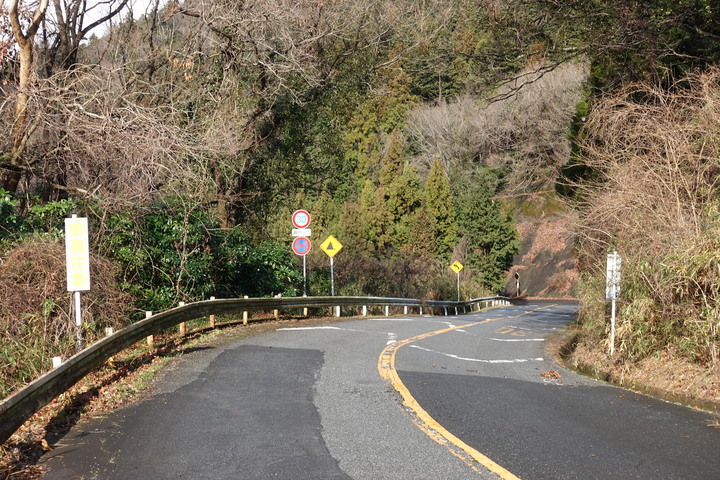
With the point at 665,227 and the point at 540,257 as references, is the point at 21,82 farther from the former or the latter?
the point at 540,257

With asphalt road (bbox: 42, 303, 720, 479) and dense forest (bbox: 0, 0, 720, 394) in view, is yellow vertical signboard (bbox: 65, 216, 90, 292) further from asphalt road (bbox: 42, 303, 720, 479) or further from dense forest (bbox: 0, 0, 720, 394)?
asphalt road (bbox: 42, 303, 720, 479)

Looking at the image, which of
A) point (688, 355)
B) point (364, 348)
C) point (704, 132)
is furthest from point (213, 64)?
point (688, 355)

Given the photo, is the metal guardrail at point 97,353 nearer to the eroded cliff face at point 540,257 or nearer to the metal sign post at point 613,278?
the metal sign post at point 613,278

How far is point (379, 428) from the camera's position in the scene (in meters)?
7.12

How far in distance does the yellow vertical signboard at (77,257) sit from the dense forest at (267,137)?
0.84m

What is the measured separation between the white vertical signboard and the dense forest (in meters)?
0.79

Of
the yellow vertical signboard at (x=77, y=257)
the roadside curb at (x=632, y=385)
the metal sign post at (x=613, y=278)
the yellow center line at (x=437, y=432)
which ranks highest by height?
the yellow vertical signboard at (x=77, y=257)

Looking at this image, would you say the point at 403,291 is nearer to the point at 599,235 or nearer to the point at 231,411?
the point at 599,235

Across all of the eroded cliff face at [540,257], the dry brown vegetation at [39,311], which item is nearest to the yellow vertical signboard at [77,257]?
the dry brown vegetation at [39,311]

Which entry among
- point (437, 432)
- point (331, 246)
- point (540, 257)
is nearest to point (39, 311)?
point (437, 432)

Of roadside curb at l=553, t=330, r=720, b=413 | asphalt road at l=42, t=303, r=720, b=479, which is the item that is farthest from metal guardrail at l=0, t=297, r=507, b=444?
roadside curb at l=553, t=330, r=720, b=413

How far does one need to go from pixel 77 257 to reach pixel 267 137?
1395 cm

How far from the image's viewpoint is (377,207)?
51.9 metres

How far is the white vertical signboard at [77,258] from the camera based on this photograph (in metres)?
9.98
